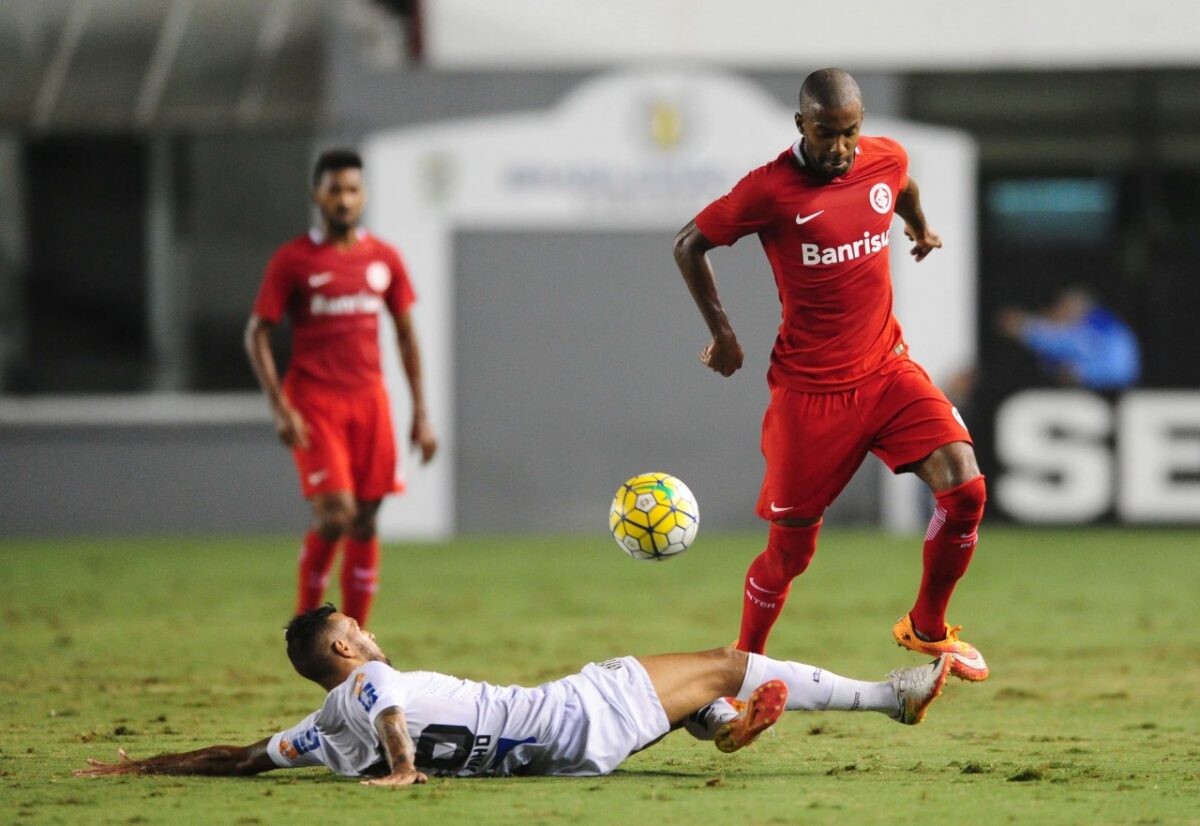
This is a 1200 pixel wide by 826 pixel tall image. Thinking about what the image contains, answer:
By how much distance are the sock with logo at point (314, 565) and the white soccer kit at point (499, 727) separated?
138 inches

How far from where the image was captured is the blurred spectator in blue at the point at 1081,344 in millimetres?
17828

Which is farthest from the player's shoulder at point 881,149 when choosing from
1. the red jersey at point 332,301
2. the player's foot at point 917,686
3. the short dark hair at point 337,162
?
the red jersey at point 332,301

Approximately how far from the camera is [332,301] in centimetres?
991

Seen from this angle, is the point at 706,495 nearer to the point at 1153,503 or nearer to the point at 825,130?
the point at 1153,503

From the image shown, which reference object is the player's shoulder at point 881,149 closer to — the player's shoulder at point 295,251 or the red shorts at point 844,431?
the red shorts at point 844,431

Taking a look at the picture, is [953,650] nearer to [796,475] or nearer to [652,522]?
[796,475]

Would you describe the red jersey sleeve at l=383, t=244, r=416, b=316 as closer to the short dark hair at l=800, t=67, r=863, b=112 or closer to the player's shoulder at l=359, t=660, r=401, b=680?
the short dark hair at l=800, t=67, r=863, b=112

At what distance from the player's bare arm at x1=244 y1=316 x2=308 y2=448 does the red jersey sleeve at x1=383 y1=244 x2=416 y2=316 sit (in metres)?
0.70

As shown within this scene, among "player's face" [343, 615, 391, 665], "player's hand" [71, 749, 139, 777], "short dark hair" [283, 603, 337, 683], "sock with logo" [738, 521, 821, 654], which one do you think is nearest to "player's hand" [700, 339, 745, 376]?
"sock with logo" [738, 521, 821, 654]

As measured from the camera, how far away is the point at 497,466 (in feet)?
59.5

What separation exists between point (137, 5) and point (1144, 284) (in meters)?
9.99

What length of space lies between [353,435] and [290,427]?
0.45 meters

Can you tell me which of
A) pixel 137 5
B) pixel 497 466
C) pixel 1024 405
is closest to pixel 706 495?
pixel 497 466

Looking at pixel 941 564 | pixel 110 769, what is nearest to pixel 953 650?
pixel 941 564
